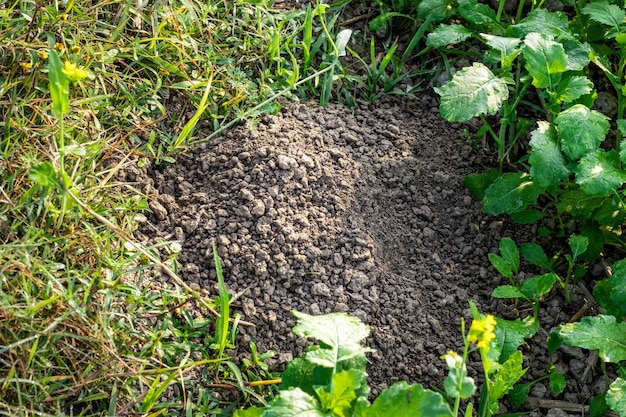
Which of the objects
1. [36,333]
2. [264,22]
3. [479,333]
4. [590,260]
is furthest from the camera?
[264,22]

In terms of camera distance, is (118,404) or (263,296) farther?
(263,296)

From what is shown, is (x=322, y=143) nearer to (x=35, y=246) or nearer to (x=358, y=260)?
(x=358, y=260)

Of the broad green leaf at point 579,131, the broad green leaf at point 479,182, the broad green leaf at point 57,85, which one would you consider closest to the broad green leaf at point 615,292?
the broad green leaf at point 579,131

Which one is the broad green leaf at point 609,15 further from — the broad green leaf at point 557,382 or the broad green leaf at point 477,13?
the broad green leaf at point 557,382

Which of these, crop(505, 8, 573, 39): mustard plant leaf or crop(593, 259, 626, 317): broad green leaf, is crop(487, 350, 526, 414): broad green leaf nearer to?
crop(593, 259, 626, 317): broad green leaf

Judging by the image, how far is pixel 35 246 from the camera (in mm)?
2363

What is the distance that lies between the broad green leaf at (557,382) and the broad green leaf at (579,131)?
2.32 feet

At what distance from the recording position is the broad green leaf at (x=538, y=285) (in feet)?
8.69

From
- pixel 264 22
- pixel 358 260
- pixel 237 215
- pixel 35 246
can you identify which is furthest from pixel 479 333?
pixel 264 22

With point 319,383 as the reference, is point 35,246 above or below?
above

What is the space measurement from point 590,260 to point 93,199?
1.72 metres

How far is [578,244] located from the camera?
8.97 ft

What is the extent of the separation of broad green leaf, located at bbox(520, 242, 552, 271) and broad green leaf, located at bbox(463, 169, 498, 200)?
0.84ft

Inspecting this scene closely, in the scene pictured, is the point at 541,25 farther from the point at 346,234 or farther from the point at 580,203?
the point at 346,234
